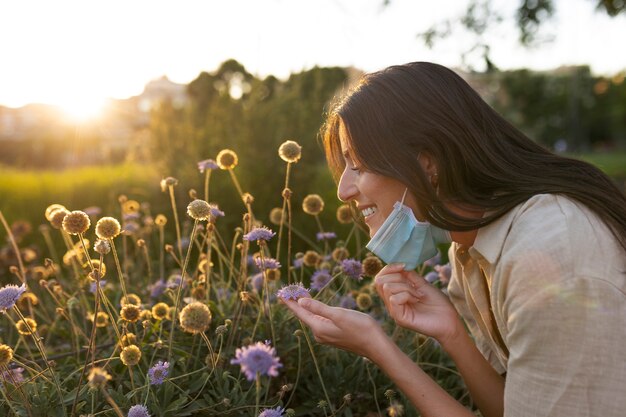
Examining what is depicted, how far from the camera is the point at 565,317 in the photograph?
5.32 ft

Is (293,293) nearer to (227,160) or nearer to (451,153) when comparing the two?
(451,153)

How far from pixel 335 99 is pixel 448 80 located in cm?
46

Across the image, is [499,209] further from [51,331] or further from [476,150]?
[51,331]

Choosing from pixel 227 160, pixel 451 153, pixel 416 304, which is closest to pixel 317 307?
pixel 416 304

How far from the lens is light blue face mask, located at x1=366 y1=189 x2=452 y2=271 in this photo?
209 centimetres

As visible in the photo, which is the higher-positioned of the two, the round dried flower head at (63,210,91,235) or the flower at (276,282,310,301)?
the round dried flower head at (63,210,91,235)

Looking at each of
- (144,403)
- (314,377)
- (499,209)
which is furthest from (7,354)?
(499,209)

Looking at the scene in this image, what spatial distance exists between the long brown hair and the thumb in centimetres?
42

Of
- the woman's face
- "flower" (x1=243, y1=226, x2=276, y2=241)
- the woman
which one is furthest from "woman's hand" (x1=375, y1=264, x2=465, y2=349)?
"flower" (x1=243, y1=226, x2=276, y2=241)

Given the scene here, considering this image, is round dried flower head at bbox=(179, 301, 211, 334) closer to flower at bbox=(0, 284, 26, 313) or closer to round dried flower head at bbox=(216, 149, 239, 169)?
flower at bbox=(0, 284, 26, 313)

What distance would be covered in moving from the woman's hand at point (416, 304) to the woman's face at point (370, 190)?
17 centimetres

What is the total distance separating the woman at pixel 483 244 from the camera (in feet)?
5.38

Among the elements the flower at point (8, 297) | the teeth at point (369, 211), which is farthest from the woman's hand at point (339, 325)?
the flower at point (8, 297)

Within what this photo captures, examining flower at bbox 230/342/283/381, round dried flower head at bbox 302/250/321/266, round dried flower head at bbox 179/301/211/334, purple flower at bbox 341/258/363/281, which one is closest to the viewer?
flower at bbox 230/342/283/381
